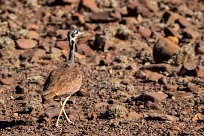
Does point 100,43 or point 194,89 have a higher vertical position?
point 100,43

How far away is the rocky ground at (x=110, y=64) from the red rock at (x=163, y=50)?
0.08 feet

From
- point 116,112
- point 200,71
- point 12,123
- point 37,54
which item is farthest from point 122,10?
point 12,123

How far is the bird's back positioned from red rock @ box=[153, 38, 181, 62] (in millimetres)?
4778

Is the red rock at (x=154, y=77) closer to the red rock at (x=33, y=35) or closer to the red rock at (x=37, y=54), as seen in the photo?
the red rock at (x=37, y=54)

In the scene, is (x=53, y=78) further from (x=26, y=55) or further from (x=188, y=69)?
(x=26, y=55)

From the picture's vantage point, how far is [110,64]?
15.6 metres

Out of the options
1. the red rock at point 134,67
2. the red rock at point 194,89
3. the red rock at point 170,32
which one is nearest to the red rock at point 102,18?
the red rock at point 170,32

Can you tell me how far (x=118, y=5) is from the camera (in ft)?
70.4

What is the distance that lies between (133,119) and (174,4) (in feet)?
36.7

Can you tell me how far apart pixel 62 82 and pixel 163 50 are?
18.1 ft

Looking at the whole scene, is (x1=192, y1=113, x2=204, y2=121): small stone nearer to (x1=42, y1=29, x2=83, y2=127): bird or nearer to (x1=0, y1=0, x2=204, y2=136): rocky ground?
(x1=0, y1=0, x2=204, y2=136): rocky ground

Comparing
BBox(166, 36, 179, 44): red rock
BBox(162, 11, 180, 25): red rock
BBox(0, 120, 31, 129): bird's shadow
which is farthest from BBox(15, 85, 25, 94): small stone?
BBox(162, 11, 180, 25): red rock

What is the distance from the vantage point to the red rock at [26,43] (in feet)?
55.6

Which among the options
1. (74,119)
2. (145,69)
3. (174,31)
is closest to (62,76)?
(74,119)
